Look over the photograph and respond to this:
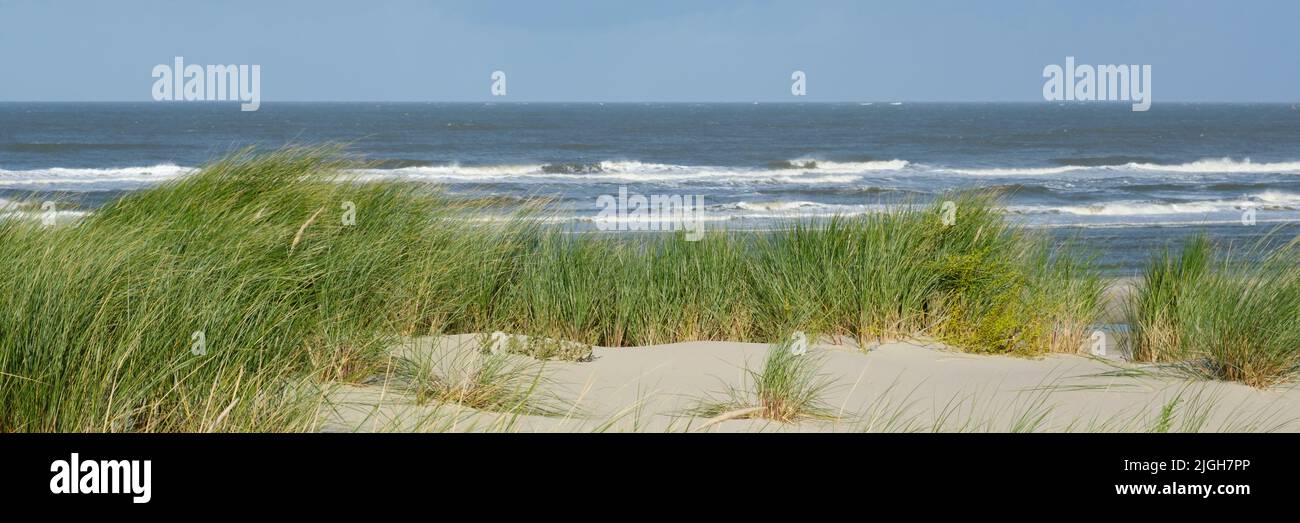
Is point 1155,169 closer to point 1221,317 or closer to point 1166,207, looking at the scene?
point 1166,207

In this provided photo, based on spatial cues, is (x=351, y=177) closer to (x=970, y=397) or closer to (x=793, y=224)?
(x=793, y=224)

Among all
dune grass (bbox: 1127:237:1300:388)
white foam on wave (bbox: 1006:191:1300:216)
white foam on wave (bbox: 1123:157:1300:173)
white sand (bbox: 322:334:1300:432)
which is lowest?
white sand (bbox: 322:334:1300:432)

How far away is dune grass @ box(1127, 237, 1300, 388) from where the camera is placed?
568cm

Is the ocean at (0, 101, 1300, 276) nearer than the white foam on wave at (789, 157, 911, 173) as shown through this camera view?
Yes

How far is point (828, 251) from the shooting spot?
274 inches

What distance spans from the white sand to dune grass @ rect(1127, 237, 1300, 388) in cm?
17

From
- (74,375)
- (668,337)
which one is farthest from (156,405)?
(668,337)

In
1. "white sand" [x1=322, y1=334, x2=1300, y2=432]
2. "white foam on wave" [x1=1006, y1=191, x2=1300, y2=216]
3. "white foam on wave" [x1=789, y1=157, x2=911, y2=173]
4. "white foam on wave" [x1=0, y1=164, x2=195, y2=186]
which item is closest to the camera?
"white sand" [x1=322, y1=334, x2=1300, y2=432]

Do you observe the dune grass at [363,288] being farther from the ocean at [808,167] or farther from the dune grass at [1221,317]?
the ocean at [808,167]

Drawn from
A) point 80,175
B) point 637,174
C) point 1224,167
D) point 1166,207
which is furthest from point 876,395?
point 1224,167

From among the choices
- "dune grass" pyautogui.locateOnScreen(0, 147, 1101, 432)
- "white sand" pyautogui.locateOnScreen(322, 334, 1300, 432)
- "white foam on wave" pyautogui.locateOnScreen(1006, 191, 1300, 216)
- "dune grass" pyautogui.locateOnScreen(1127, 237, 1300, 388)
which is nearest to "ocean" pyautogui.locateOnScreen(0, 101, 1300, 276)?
"white foam on wave" pyautogui.locateOnScreen(1006, 191, 1300, 216)

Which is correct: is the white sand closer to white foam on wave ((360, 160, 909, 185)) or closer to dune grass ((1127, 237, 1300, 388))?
dune grass ((1127, 237, 1300, 388))

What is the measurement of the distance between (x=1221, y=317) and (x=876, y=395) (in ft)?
6.49
